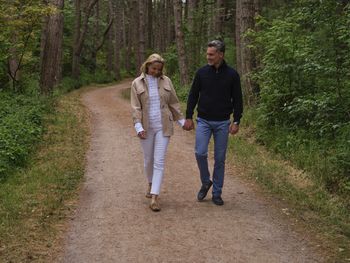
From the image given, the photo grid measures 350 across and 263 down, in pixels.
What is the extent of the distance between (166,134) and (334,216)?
2.43m

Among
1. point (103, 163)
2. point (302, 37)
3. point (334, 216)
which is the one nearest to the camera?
point (334, 216)

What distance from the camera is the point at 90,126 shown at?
14664mm

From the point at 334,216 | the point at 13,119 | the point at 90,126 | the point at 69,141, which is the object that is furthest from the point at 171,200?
the point at 90,126

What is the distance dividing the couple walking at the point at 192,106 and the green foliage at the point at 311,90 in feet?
7.10

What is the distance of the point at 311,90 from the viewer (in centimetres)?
1070

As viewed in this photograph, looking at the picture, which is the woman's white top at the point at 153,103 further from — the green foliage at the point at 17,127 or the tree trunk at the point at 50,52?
the tree trunk at the point at 50,52

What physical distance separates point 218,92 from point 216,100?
0.36ft

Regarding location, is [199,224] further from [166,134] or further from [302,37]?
[302,37]

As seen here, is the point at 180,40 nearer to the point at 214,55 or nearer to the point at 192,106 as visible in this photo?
the point at 192,106

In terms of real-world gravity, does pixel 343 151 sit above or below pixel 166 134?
below

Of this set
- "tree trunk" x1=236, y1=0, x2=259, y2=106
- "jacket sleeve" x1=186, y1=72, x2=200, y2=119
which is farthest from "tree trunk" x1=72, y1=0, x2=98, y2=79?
"jacket sleeve" x1=186, y1=72, x2=200, y2=119

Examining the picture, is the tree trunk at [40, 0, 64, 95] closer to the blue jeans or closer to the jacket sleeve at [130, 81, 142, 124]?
the jacket sleeve at [130, 81, 142, 124]

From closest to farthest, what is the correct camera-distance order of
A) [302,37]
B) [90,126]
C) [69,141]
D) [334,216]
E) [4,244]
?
[4,244], [334,216], [302,37], [69,141], [90,126]

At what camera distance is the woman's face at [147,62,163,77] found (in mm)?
6492
